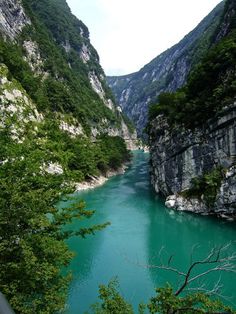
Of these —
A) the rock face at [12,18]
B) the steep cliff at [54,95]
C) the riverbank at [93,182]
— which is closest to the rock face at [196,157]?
the steep cliff at [54,95]

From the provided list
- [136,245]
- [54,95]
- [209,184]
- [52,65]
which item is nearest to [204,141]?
[209,184]

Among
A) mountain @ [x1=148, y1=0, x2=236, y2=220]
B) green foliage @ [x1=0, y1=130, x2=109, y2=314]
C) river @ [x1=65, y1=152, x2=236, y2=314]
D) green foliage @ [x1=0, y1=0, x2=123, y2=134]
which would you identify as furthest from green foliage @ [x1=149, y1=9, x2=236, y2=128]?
green foliage @ [x1=0, y1=0, x2=123, y2=134]

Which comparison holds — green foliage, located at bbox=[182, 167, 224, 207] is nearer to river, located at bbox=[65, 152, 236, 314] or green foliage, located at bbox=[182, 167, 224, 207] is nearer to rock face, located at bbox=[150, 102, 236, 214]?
rock face, located at bbox=[150, 102, 236, 214]

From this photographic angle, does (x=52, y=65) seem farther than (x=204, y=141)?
Yes

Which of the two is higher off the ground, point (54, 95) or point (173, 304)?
point (54, 95)

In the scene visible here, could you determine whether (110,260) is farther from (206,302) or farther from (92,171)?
(92,171)

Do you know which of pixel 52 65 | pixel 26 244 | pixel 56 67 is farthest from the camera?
pixel 56 67

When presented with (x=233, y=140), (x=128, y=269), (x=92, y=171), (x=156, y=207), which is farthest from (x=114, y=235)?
(x=92, y=171)

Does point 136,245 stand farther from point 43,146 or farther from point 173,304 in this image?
point 173,304
